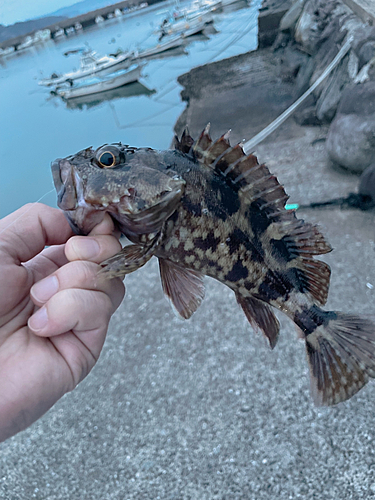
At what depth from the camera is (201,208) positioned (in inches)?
70.6

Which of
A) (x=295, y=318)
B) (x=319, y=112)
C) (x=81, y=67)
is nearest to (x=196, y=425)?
(x=295, y=318)

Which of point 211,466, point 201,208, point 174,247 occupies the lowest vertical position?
point 211,466

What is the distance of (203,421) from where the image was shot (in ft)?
13.5

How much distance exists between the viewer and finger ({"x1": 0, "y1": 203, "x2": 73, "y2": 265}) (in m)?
1.95

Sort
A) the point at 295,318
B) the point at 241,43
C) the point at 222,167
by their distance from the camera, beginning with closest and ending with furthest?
the point at 222,167, the point at 295,318, the point at 241,43

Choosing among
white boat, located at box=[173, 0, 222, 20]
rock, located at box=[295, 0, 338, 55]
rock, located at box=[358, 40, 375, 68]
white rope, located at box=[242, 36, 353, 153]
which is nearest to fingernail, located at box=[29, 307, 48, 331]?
white rope, located at box=[242, 36, 353, 153]

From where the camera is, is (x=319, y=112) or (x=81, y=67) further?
(x=81, y=67)

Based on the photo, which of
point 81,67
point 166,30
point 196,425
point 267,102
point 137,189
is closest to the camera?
point 137,189

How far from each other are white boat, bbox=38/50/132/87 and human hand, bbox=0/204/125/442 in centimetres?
3167

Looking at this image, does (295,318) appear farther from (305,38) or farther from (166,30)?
(166,30)

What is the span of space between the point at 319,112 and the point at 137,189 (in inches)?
397

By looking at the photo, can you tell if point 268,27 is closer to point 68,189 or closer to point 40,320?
point 68,189

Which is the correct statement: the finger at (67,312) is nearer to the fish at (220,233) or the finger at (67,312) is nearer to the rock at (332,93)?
the fish at (220,233)

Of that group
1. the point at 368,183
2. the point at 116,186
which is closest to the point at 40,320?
the point at 116,186
